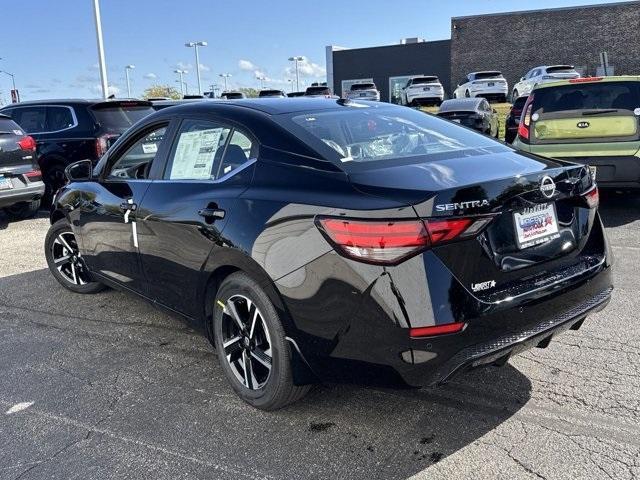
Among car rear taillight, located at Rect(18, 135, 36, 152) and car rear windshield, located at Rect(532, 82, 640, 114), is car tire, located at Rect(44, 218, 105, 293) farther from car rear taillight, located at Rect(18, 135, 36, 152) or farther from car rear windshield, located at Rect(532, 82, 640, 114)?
car rear windshield, located at Rect(532, 82, 640, 114)

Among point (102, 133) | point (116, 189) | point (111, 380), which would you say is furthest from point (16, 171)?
point (111, 380)

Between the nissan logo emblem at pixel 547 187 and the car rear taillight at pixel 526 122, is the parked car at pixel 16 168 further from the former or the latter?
the nissan logo emblem at pixel 547 187

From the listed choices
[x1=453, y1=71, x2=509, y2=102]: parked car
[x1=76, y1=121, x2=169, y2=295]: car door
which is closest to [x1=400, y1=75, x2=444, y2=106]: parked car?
[x1=453, y1=71, x2=509, y2=102]: parked car

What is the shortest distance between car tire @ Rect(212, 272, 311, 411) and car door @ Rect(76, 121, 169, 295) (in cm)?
101

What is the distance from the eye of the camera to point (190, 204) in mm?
3402

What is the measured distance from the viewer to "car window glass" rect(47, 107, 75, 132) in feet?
31.2

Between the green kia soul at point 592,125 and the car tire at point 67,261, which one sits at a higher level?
the green kia soul at point 592,125

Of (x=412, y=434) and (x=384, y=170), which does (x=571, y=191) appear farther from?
(x=412, y=434)

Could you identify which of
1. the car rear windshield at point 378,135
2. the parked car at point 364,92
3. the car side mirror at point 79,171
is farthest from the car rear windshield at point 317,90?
the car rear windshield at point 378,135

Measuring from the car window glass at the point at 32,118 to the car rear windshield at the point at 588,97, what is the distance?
7721mm

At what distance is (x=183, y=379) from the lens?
3.56 meters

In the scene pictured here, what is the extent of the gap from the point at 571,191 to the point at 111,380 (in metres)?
2.84

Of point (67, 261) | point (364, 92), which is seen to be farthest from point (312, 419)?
point (364, 92)

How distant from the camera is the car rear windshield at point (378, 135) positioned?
302 centimetres
